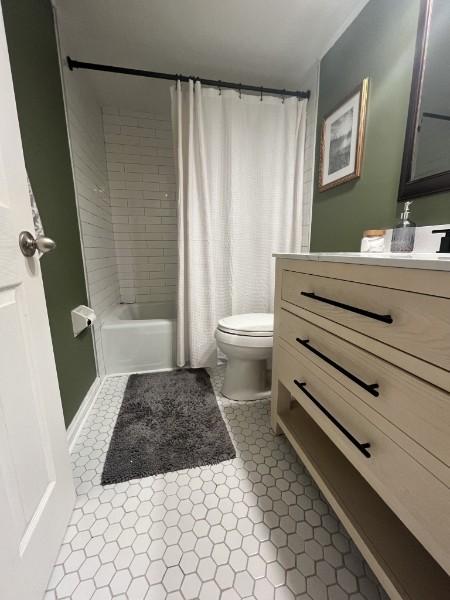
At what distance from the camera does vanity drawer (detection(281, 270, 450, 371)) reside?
0.42 meters

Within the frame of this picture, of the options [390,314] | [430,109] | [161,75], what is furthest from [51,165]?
[430,109]

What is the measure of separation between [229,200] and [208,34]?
0.84 metres

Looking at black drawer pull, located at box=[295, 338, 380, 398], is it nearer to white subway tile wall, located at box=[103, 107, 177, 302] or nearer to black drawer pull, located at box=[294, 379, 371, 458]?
black drawer pull, located at box=[294, 379, 371, 458]

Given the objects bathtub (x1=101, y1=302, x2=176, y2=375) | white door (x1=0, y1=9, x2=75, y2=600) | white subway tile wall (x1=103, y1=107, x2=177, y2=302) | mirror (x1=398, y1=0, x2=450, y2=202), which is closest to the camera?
white door (x1=0, y1=9, x2=75, y2=600)

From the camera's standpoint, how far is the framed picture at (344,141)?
4.01ft

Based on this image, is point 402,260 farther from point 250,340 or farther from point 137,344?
point 137,344

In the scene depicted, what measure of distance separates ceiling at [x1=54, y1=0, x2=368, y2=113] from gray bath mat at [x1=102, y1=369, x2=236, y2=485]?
199 cm

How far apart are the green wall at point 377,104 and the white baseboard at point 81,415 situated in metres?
1.65

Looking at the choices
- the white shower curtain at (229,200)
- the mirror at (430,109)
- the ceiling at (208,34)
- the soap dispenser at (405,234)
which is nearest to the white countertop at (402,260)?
the soap dispenser at (405,234)

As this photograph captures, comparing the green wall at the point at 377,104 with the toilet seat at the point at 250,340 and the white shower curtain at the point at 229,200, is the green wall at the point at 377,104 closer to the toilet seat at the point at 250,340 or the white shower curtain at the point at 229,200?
the white shower curtain at the point at 229,200

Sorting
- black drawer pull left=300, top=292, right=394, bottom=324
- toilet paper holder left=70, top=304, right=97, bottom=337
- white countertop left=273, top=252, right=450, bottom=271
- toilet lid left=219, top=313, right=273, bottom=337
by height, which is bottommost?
toilet lid left=219, top=313, right=273, bottom=337

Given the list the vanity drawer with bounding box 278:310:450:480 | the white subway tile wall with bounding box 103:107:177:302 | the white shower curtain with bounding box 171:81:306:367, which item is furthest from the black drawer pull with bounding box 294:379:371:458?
the white subway tile wall with bounding box 103:107:177:302

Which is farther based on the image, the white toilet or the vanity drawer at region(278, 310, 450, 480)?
the white toilet

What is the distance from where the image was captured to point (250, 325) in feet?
4.43
